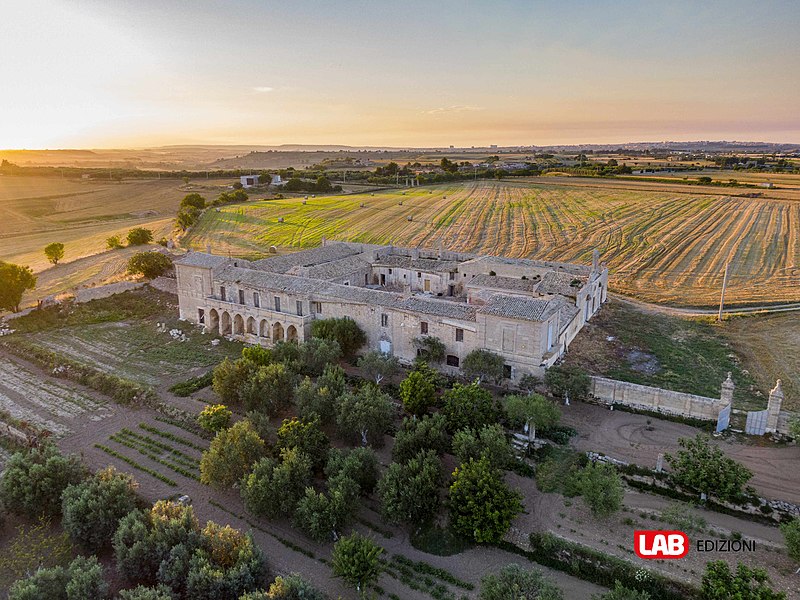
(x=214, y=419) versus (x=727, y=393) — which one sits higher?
(x=727, y=393)

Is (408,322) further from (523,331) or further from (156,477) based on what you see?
(156,477)

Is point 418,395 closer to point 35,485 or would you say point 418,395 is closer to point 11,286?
point 35,485

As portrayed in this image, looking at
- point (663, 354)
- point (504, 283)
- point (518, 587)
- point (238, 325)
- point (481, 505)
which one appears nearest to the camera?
point (518, 587)

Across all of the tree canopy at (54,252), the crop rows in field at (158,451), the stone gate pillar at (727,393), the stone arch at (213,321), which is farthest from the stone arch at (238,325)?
the tree canopy at (54,252)

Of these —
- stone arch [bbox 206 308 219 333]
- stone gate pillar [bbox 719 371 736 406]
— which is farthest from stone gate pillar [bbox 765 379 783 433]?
stone arch [bbox 206 308 219 333]

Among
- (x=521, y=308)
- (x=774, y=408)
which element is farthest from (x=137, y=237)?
(x=774, y=408)

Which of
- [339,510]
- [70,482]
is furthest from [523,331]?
[70,482]
